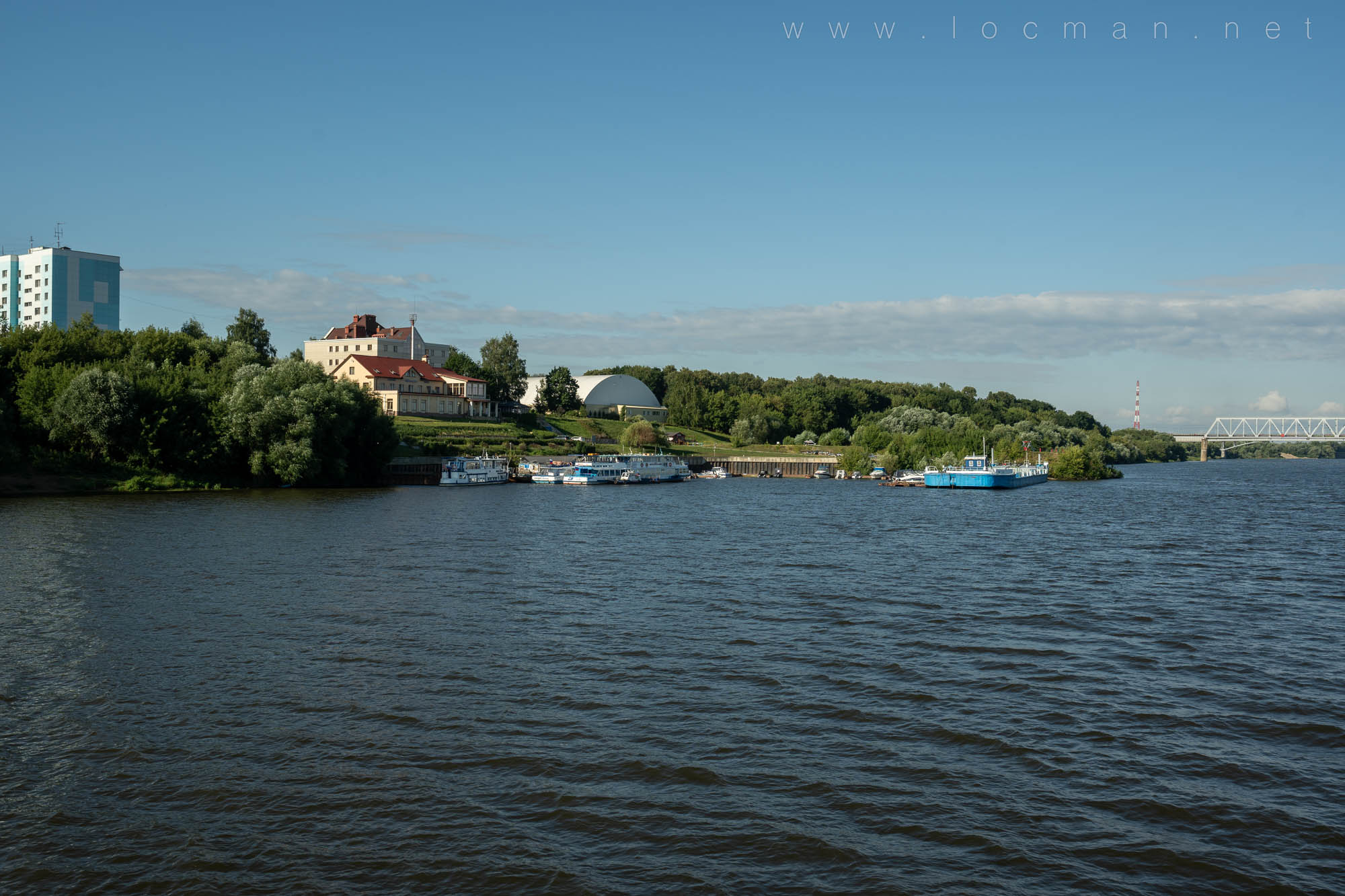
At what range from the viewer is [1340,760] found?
51.1 feet

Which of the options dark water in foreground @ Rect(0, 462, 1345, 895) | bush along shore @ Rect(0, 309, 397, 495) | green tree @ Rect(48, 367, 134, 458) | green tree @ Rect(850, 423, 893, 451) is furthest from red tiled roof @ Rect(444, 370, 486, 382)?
dark water in foreground @ Rect(0, 462, 1345, 895)

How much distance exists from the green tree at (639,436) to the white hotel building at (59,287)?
8443 centimetres

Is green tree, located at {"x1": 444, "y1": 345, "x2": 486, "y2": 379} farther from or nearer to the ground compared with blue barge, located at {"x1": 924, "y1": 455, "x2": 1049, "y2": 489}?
farther from the ground

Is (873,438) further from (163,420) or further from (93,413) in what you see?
(93,413)

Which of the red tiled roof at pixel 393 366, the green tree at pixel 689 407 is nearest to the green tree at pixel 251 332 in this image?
the red tiled roof at pixel 393 366

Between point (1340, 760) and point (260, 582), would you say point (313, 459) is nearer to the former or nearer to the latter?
point (260, 582)

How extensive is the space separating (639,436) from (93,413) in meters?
83.6

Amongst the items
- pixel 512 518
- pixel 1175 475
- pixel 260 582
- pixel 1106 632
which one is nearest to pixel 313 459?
pixel 512 518

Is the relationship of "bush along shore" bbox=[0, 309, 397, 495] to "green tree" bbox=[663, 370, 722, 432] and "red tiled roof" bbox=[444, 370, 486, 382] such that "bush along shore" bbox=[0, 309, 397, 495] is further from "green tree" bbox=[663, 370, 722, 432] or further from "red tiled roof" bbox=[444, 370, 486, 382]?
"green tree" bbox=[663, 370, 722, 432]

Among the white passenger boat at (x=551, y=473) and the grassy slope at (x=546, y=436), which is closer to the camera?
the white passenger boat at (x=551, y=473)

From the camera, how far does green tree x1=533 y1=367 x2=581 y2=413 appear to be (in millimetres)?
161875

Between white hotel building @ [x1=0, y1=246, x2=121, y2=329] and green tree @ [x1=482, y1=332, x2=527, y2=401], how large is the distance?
5986 cm

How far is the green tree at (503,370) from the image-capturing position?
5984 inches

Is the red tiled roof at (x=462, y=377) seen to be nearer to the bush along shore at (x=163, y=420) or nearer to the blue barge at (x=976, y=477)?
the bush along shore at (x=163, y=420)
